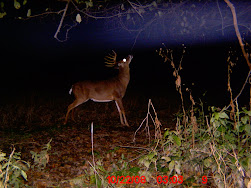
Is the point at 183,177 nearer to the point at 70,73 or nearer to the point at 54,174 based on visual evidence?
the point at 54,174

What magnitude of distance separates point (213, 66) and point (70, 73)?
8819 mm

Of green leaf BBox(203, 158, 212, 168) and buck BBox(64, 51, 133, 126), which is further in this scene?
buck BBox(64, 51, 133, 126)

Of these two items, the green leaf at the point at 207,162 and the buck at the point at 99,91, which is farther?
the buck at the point at 99,91

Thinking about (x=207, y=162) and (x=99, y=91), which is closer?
(x=207, y=162)

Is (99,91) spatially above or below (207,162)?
above

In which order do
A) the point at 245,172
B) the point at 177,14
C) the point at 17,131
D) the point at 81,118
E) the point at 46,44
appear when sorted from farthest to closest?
the point at 46,44 < the point at 81,118 < the point at 17,131 < the point at 177,14 < the point at 245,172

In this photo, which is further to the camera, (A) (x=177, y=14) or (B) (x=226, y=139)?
(A) (x=177, y=14)

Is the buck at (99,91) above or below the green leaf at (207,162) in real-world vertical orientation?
above

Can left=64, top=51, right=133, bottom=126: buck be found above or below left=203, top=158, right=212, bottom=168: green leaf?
above

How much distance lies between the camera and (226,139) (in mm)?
3416

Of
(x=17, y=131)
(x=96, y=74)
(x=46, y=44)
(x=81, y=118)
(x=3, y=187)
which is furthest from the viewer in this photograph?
(x=46, y=44)

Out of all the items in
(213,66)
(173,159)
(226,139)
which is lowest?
(173,159)

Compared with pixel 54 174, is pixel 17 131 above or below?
above

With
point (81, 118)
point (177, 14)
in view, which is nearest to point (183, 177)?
point (177, 14)
